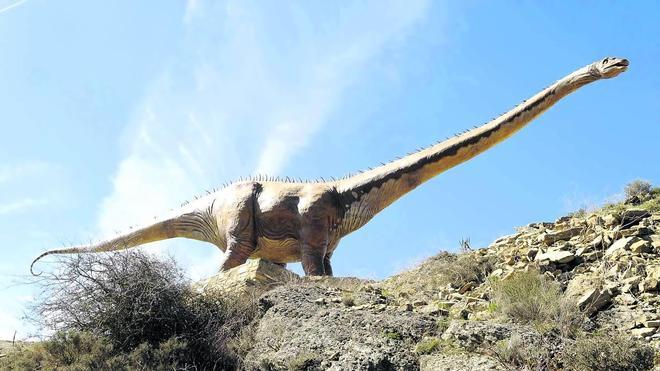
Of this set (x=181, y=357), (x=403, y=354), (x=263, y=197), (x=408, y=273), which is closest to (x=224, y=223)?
(x=263, y=197)

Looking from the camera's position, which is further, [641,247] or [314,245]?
[314,245]

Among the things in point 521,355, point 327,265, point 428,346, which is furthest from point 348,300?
point 327,265

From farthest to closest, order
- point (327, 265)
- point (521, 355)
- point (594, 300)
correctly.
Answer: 1. point (327, 265)
2. point (594, 300)
3. point (521, 355)

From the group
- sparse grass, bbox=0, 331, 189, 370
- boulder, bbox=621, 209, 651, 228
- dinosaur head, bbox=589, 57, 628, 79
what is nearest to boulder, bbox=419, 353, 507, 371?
sparse grass, bbox=0, 331, 189, 370

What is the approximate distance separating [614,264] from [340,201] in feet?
18.1

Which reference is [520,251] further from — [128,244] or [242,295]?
[128,244]

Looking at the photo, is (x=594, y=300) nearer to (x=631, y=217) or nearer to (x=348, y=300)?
(x=631, y=217)

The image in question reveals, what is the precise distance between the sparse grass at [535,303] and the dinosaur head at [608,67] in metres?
4.52

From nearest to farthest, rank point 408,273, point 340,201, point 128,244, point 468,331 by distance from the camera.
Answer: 1. point 468,331
2. point 408,273
3. point 340,201
4. point 128,244

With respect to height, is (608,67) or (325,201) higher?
(608,67)

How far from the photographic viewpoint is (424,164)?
14.5 m

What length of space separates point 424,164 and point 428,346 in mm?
5852

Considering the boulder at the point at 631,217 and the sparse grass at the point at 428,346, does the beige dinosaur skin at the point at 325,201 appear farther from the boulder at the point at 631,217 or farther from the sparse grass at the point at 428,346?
the sparse grass at the point at 428,346

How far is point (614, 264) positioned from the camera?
1012 centimetres
